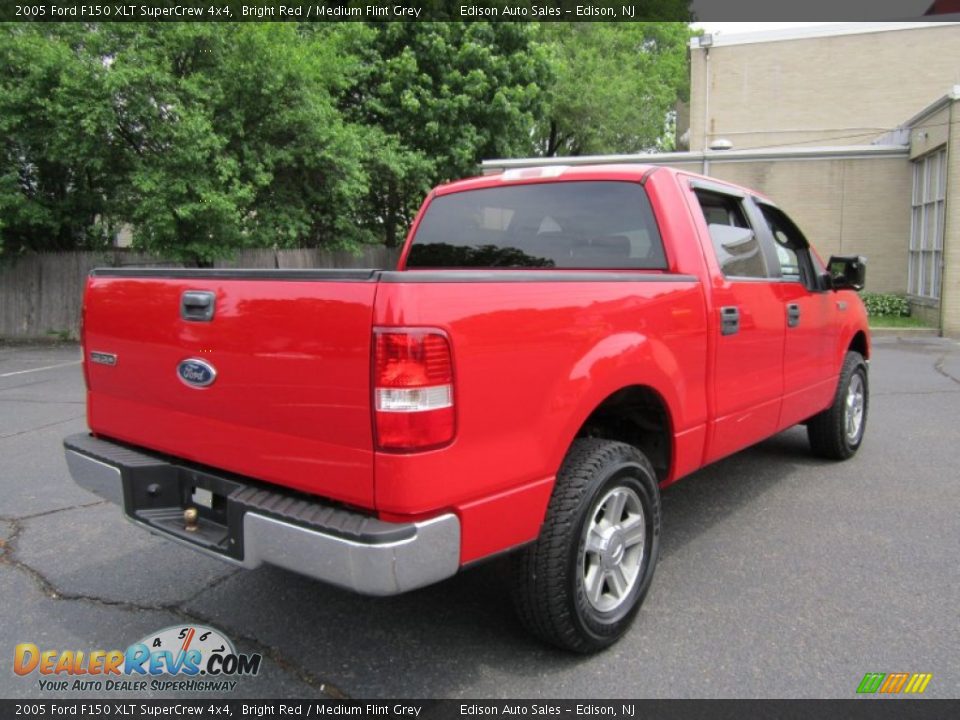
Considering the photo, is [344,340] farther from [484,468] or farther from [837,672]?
[837,672]

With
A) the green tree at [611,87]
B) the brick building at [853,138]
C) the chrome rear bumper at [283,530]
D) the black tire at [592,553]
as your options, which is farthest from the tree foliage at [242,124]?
the black tire at [592,553]

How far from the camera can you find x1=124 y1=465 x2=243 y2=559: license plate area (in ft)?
8.43

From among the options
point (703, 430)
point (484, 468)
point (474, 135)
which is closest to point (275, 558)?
point (484, 468)

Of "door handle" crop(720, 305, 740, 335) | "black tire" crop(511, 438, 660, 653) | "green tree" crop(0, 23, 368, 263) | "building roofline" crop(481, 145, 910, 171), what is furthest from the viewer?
"building roofline" crop(481, 145, 910, 171)

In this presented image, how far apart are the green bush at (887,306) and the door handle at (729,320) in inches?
561

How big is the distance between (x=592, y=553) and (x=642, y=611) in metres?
0.59

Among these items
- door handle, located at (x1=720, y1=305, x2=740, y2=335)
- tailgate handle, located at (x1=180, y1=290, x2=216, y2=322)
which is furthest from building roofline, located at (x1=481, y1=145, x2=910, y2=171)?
tailgate handle, located at (x1=180, y1=290, x2=216, y2=322)

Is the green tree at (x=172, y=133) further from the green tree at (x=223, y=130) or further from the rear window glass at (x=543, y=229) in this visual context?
the rear window glass at (x=543, y=229)

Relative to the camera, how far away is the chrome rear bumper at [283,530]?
7.06ft

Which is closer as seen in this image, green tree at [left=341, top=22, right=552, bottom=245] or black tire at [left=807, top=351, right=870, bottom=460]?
black tire at [left=807, top=351, right=870, bottom=460]

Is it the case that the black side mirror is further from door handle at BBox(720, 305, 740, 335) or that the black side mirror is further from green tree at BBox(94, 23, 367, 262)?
green tree at BBox(94, 23, 367, 262)

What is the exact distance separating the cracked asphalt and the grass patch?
432 inches

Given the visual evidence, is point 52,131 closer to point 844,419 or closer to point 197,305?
point 197,305

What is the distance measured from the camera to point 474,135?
17.8 meters
